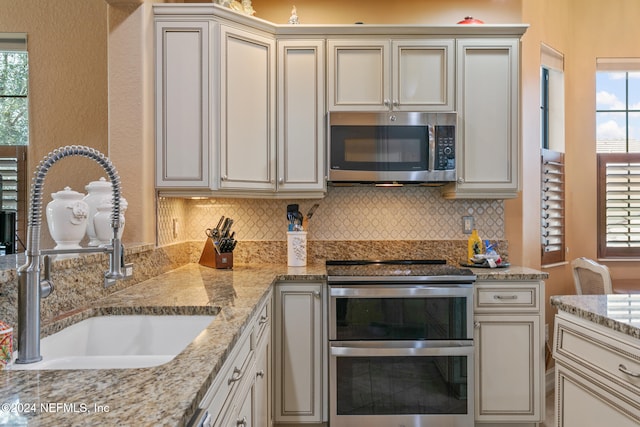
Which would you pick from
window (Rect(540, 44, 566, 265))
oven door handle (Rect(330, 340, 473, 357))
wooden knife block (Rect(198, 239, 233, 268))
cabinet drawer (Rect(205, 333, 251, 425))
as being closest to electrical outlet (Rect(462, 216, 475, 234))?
window (Rect(540, 44, 566, 265))

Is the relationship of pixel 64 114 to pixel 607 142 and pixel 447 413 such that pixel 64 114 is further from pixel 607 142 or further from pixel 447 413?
pixel 607 142

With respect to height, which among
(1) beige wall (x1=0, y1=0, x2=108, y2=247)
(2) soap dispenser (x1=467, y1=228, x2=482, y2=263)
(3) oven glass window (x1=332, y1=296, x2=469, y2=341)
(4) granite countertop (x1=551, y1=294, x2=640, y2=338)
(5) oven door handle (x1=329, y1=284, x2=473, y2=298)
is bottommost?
(3) oven glass window (x1=332, y1=296, x2=469, y2=341)

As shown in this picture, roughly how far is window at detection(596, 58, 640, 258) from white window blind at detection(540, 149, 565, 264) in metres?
0.41

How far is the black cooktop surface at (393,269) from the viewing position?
2.29m

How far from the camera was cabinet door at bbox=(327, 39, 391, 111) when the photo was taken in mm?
2576

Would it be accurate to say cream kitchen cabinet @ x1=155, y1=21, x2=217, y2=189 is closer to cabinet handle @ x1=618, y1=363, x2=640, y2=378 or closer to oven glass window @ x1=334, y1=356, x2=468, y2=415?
oven glass window @ x1=334, y1=356, x2=468, y2=415

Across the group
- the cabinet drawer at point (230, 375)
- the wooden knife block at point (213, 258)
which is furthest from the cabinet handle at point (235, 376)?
the wooden knife block at point (213, 258)

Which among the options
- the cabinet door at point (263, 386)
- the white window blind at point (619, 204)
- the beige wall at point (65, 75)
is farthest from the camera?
the white window blind at point (619, 204)

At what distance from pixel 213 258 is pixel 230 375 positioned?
147cm

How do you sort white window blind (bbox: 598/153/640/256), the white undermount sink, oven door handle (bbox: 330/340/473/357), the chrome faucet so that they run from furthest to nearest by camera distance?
1. white window blind (bbox: 598/153/640/256)
2. oven door handle (bbox: 330/340/473/357)
3. the white undermount sink
4. the chrome faucet

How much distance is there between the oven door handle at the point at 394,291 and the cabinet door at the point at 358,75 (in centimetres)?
111

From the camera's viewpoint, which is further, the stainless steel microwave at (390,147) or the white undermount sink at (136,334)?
the stainless steel microwave at (390,147)

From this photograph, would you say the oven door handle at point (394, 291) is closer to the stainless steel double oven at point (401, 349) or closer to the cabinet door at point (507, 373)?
the stainless steel double oven at point (401, 349)

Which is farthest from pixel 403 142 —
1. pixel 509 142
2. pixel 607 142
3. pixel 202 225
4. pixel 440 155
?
pixel 607 142
